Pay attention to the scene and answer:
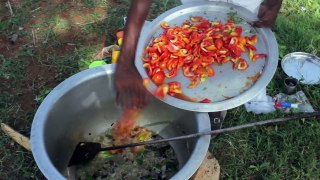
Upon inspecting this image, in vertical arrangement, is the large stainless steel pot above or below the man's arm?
below

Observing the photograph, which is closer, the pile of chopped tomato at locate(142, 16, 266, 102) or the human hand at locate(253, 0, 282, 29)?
the pile of chopped tomato at locate(142, 16, 266, 102)

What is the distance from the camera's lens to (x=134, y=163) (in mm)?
2822

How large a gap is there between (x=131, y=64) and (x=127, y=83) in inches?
4.4

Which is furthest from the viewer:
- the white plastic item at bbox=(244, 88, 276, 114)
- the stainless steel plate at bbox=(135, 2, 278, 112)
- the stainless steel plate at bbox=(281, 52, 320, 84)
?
the stainless steel plate at bbox=(281, 52, 320, 84)

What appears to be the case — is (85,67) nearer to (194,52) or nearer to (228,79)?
(194,52)

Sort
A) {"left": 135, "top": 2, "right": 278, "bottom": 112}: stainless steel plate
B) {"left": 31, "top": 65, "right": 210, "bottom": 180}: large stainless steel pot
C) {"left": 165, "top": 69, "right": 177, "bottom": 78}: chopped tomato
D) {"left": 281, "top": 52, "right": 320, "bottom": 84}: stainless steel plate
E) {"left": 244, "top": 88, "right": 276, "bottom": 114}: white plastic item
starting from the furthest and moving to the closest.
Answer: {"left": 281, "top": 52, "right": 320, "bottom": 84}: stainless steel plate, {"left": 244, "top": 88, "right": 276, "bottom": 114}: white plastic item, {"left": 165, "top": 69, "right": 177, "bottom": 78}: chopped tomato, {"left": 135, "top": 2, "right": 278, "bottom": 112}: stainless steel plate, {"left": 31, "top": 65, "right": 210, "bottom": 180}: large stainless steel pot

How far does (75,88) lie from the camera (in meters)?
2.60

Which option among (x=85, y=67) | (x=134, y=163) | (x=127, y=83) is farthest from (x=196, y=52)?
(x=85, y=67)

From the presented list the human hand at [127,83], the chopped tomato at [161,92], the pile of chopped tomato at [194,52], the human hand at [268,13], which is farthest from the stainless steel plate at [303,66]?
the human hand at [127,83]

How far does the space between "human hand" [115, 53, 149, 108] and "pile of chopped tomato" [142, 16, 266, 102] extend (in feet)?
1.44

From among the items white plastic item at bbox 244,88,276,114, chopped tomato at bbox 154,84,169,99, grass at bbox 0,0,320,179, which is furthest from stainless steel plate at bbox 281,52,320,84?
chopped tomato at bbox 154,84,169,99

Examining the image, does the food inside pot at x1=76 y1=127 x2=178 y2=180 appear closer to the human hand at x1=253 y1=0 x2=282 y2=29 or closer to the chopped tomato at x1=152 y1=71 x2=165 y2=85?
the chopped tomato at x1=152 y1=71 x2=165 y2=85

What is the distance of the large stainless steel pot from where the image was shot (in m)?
2.29

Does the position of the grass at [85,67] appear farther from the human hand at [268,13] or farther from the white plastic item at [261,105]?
the human hand at [268,13]
